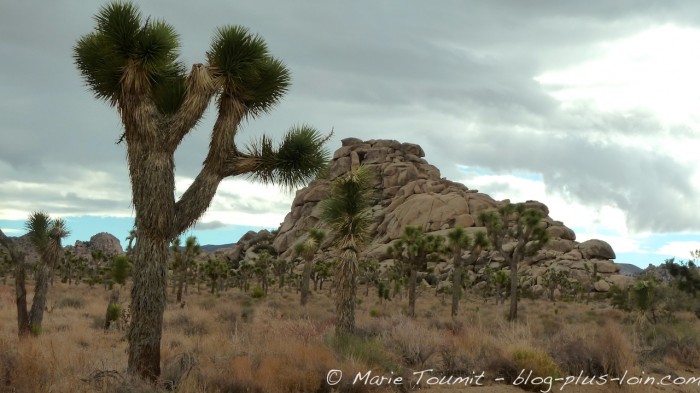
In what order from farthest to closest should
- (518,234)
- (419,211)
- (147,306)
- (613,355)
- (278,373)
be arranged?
1. (419,211)
2. (518,234)
3. (613,355)
4. (147,306)
5. (278,373)

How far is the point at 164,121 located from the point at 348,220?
727 cm

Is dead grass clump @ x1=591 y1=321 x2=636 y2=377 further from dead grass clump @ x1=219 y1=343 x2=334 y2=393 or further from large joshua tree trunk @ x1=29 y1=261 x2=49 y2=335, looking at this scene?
large joshua tree trunk @ x1=29 y1=261 x2=49 y2=335

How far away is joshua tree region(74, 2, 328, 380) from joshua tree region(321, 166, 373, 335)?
451 centimetres

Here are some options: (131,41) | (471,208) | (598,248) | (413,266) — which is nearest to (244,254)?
(471,208)

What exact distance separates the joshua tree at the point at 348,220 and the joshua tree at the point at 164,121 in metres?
4.51

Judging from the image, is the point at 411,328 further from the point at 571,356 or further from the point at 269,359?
the point at 269,359

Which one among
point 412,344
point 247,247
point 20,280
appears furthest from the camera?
point 247,247

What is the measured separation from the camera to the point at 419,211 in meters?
94.0

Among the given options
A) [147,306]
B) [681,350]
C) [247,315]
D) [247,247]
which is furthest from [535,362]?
[247,247]

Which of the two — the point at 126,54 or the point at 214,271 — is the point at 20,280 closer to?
the point at 126,54

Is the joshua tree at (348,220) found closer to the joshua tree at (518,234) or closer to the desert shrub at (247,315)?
the desert shrub at (247,315)

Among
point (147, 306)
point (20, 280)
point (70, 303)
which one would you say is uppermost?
point (20, 280)

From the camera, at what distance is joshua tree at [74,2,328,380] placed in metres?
9.26

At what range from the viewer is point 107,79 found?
→ 33.7 feet
